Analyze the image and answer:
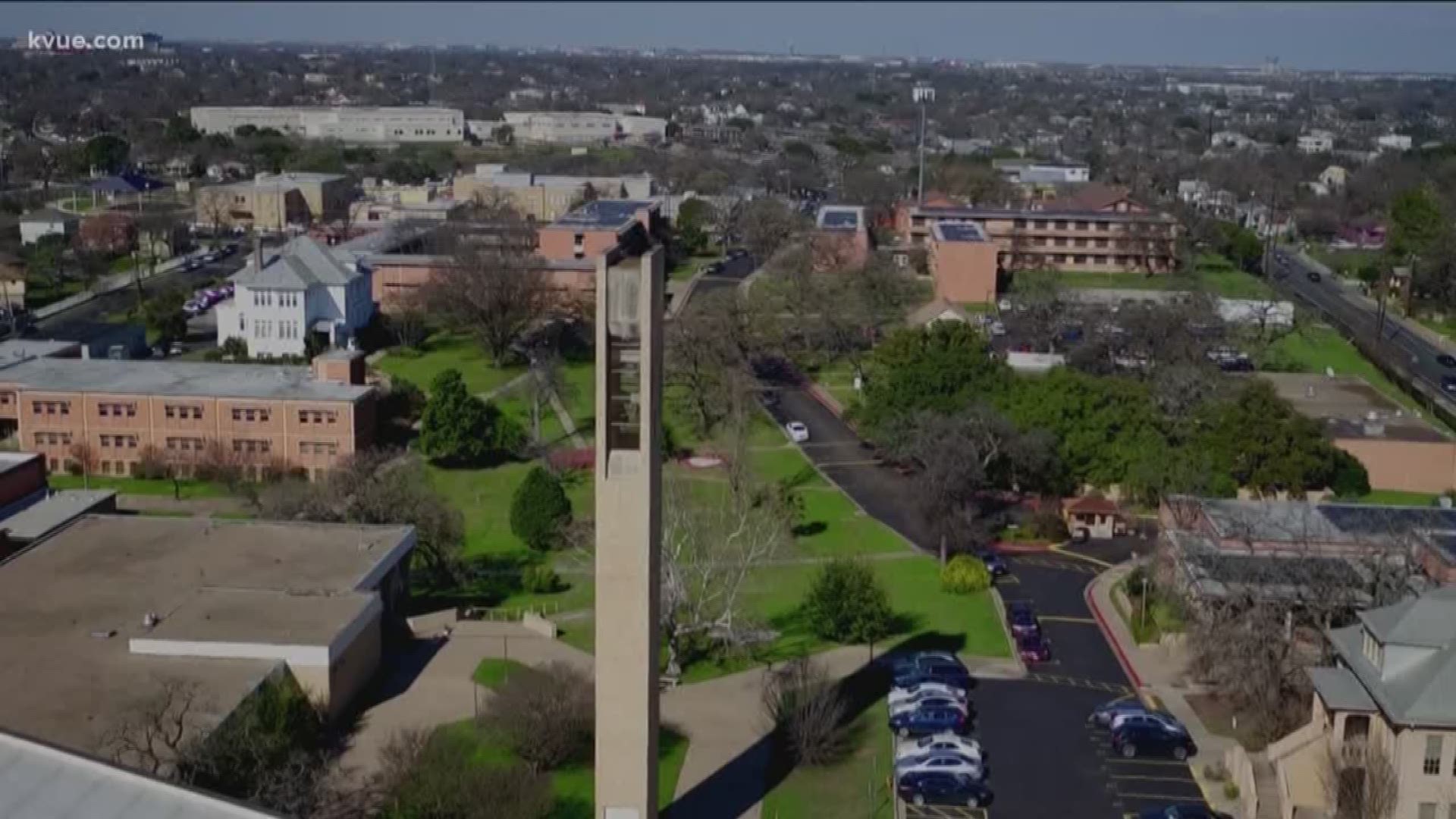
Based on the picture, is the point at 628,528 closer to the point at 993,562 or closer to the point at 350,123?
the point at 993,562

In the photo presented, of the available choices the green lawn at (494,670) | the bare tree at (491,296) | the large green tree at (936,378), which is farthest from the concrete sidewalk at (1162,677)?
the bare tree at (491,296)

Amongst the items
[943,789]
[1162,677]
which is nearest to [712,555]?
[1162,677]

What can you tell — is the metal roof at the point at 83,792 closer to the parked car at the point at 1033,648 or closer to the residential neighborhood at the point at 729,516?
the residential neighborhood at the point at 729,516

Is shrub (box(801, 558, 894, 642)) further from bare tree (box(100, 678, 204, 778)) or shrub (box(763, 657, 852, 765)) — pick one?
bare tree (box(100, 678, 204, 778))

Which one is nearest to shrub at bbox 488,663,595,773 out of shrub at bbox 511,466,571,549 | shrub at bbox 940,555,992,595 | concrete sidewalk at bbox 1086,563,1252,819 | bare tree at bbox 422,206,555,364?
concrete sidewalk at bbox 1086,563,1252,819

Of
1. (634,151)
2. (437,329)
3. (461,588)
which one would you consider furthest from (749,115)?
(461,588)

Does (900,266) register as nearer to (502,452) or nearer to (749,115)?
(502,452)
